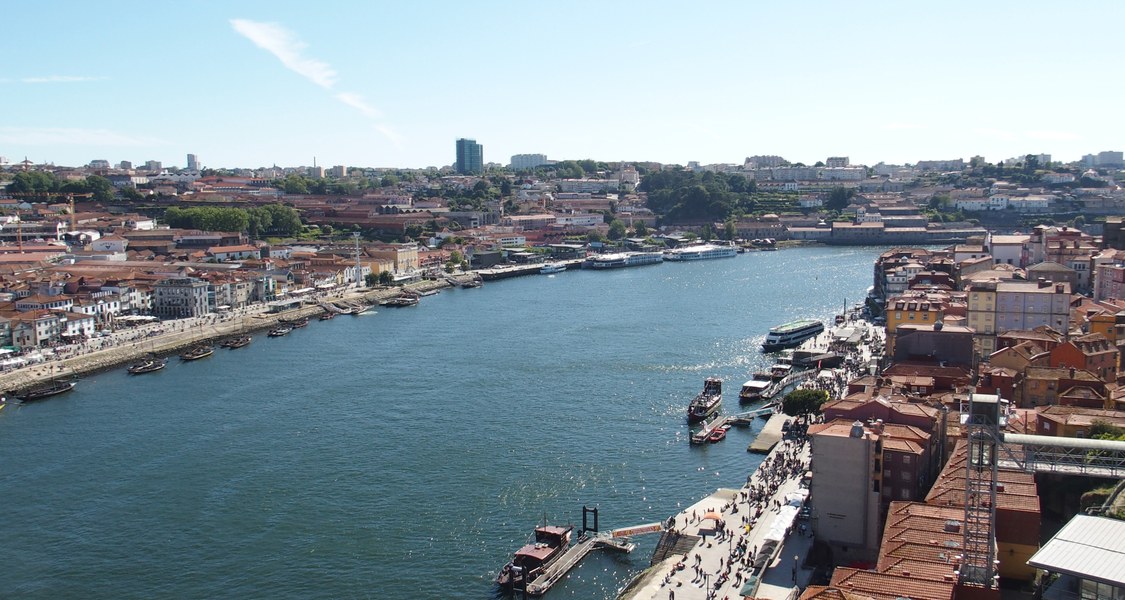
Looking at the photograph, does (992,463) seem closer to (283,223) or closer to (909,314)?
(909,314)

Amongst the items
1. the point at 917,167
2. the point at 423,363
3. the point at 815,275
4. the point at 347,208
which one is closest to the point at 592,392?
the point at 423,363

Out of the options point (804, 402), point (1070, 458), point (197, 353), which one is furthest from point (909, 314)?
point (197, 353)

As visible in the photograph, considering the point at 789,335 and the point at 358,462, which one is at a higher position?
the point at 789,335

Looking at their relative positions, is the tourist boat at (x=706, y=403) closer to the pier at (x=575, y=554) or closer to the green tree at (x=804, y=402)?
the green tree at (x=804, y=402)

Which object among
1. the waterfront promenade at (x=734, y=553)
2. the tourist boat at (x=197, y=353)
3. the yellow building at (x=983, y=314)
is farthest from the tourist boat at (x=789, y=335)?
the tourist boat at (x=197, y=353)

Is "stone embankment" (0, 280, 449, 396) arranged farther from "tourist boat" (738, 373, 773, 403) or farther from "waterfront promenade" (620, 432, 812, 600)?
"waterfront promenade" (620, 432, 812, 600)
